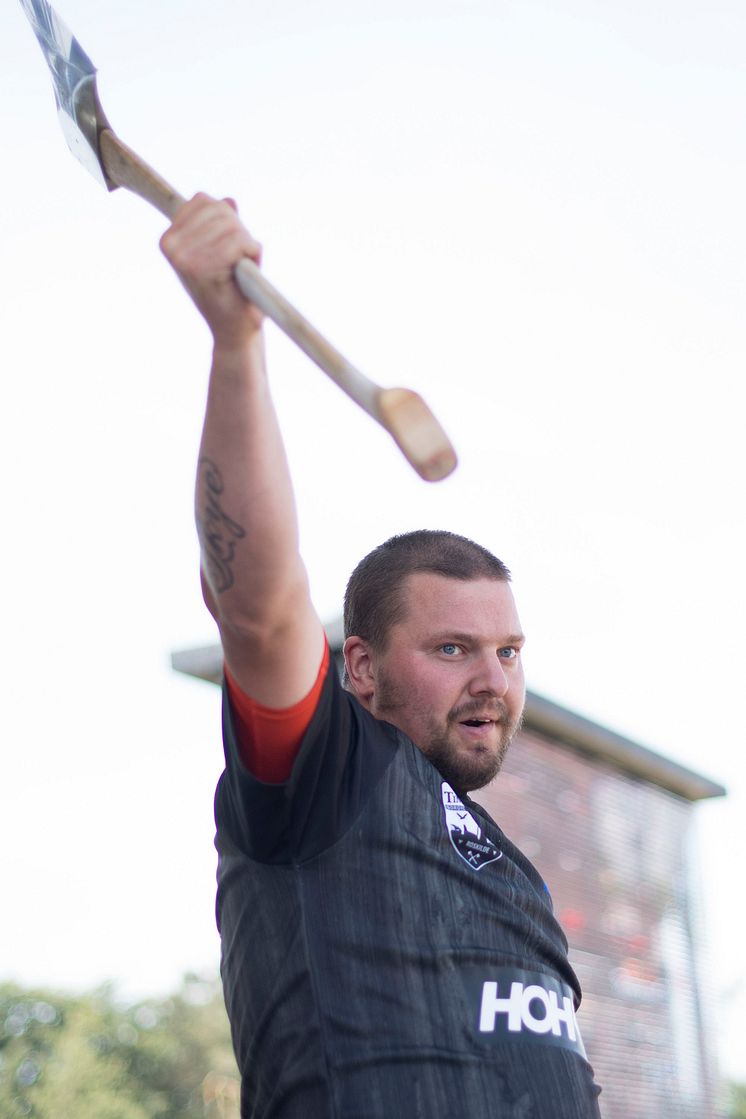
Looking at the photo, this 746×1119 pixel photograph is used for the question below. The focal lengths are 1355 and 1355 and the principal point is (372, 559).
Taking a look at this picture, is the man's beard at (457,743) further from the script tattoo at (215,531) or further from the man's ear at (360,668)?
the script tattoo at (215,531)

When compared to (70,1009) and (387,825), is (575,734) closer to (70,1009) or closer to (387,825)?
(387,825)

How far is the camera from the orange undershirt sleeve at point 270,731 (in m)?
2.02

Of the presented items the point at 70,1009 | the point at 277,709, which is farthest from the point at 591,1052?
the point at 70,1009

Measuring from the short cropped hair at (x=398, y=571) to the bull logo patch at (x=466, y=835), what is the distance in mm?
390

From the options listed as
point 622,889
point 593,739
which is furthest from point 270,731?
point 622,889

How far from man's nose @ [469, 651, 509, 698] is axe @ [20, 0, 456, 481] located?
34.9 inches

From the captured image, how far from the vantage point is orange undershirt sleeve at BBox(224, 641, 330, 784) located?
2.02 meters

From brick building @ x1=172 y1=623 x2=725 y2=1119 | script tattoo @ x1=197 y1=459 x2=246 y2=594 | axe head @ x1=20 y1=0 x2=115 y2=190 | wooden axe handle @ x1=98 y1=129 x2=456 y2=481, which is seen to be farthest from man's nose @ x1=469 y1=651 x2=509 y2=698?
brick building @ x1=172 y1=623 x2=725 y2=1119

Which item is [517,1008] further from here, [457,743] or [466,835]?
[457,743]

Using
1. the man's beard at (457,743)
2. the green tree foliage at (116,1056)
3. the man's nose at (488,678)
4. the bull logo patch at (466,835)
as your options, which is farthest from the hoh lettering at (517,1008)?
the green tree foliage at (116,1056)

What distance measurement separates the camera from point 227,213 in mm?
1854

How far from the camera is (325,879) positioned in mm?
2086

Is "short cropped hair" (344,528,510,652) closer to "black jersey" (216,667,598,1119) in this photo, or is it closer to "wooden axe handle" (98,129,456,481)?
"black jersey" (216,667,598,1119)

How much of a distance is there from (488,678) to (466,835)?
35cm
